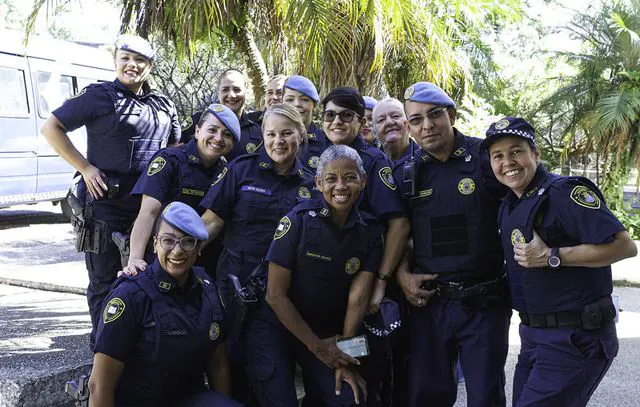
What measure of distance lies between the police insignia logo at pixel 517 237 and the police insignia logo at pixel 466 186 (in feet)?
1.39

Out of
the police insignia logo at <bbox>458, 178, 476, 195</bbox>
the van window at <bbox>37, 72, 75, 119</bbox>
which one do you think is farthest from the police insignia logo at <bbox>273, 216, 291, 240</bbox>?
the van window at <bbox>37, 72, 75, 119</bbox>

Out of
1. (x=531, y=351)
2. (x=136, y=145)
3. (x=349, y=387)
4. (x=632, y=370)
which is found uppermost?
(x=136, y=145)

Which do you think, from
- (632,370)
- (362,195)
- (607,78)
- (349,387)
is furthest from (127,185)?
(607,78)

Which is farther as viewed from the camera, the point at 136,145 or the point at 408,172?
the point at 136,145

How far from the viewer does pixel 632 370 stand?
544 centimetres

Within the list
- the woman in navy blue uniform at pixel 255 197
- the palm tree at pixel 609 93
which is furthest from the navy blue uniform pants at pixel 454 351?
the palm tree at pixel 609 93

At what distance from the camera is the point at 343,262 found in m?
3.52

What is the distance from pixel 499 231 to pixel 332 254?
0.82 meters

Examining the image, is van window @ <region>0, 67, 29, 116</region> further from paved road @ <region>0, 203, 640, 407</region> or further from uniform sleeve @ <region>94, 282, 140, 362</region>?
uniform sleeve @ <region>94, 282, 140, 362</region>

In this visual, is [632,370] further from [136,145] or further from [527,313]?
[136,145]

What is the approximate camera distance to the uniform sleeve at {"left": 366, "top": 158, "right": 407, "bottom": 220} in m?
3.65

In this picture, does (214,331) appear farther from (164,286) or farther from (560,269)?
(560,269)

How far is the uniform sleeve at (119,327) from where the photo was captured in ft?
10.1

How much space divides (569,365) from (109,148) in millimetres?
2819
